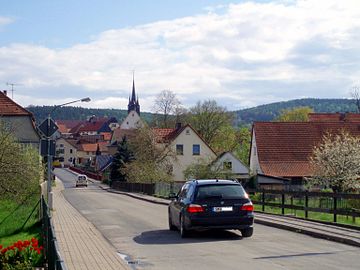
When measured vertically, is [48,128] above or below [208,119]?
below

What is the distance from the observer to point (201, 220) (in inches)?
660

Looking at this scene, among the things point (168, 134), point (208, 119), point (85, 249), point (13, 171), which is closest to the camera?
point (85, 249)

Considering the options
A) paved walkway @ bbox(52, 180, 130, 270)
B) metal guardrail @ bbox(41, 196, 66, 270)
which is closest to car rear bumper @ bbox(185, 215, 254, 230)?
paved walkway @ bbox(52, 180, 130, 270)

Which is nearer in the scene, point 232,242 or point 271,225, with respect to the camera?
point 232,242

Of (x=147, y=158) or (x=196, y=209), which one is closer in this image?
(x=196, y=209)

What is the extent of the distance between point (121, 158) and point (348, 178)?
5112cm

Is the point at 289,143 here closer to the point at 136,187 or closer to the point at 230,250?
the point at 136,187

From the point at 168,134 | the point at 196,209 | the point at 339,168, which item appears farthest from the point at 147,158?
the point at 196,209

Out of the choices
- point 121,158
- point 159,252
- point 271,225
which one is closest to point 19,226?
point 271,225

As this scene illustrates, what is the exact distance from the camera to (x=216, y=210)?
1684 cm

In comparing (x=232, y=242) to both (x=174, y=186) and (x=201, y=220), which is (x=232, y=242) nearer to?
(x=201, y=220)

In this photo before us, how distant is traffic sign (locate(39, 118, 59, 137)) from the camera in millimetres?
25453

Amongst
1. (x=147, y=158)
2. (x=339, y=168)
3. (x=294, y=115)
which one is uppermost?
(x=294, y=115)

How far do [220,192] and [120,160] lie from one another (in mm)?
71223
